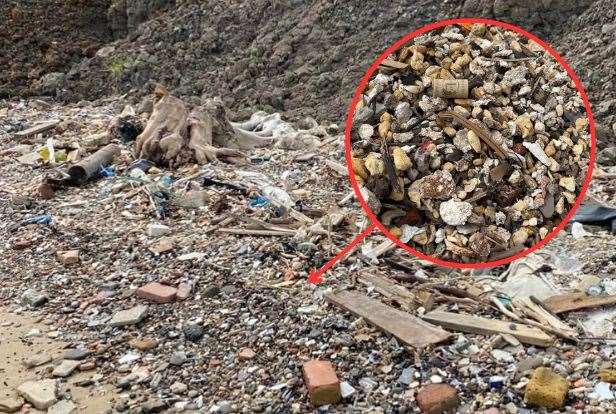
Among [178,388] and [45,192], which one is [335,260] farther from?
[45,192]

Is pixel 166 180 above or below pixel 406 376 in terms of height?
above

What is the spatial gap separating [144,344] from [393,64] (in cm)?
262

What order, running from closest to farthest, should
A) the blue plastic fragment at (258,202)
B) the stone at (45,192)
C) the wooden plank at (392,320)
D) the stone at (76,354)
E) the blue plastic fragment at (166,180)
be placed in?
the wooden plank at (392,320)
the stone at (76,354)
the blue plastic fragment at (258,202)
the blue plastic fragment at (166,180)
the stone at (45,192)

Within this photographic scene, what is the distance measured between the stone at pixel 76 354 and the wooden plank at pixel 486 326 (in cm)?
225

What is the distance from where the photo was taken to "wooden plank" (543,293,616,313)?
14.3 ft

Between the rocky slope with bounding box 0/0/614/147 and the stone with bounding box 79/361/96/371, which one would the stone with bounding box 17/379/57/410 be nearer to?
the stone with bounding box 79/361/96/371

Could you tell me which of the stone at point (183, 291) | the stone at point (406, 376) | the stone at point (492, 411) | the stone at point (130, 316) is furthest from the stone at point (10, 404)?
the stone at point (492, 411)

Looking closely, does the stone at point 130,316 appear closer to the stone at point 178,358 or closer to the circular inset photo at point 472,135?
Answer: the stone at point 178,358

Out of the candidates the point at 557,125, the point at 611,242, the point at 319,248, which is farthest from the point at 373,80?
the point at 611,242

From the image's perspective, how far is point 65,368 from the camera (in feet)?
14.7

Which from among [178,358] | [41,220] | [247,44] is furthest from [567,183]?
[247,44]

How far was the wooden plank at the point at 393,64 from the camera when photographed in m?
3.10

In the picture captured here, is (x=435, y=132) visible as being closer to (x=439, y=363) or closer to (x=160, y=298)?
(x=439, y=363)

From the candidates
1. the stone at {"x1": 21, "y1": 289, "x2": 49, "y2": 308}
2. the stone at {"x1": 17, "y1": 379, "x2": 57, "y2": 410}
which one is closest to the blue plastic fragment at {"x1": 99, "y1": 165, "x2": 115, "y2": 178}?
the stone at {"x1": 21, "y1": 289, "x2": 49, "y2": 308}
